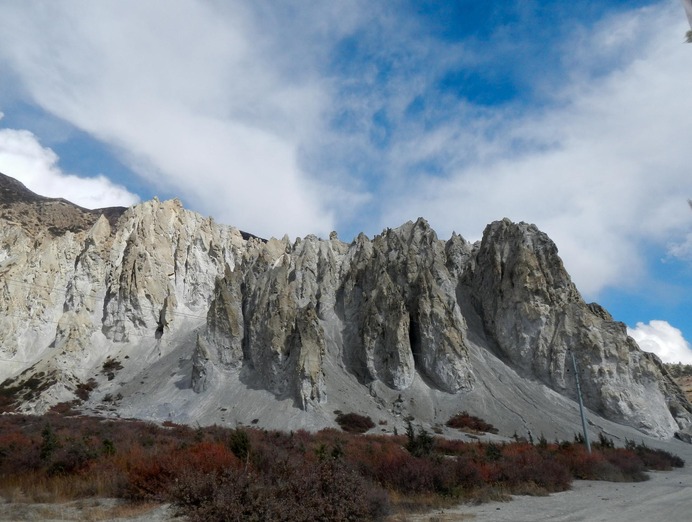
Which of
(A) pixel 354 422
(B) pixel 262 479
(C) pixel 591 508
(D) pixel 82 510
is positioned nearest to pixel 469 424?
(A) pixel 354 422

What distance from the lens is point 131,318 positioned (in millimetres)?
67438

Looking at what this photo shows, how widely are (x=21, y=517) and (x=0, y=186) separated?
452 feet

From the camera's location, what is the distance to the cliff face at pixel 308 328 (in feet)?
163

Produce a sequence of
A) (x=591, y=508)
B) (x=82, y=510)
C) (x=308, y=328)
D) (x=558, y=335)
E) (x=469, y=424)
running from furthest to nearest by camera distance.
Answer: (x=558, y=335), (x=308, y=328), (x=469, y=424), (x=591, y=508), (x=82, y=510)

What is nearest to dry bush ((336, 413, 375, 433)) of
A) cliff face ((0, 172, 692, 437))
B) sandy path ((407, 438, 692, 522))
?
cliff face ((0, 172, 692, 437))

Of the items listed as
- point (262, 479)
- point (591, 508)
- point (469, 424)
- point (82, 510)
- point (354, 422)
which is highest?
point (469, 424)

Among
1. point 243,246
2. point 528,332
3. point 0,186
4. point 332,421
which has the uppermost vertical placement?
point 0,186

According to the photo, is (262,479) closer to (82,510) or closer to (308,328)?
(82,510)

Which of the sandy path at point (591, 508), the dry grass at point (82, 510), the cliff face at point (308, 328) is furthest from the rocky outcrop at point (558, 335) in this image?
the dry grass at point (82, 510)

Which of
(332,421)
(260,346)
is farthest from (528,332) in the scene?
(260,346)

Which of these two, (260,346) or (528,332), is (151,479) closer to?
(260,346)

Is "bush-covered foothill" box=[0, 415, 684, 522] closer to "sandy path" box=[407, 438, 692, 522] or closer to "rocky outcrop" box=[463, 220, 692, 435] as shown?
"sandy path" box=[407, 438, 692, 522]

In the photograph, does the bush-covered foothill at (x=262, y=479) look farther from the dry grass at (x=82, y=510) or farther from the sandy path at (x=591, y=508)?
the sandy path at (x=591, y=508)

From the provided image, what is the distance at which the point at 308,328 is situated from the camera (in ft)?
167
